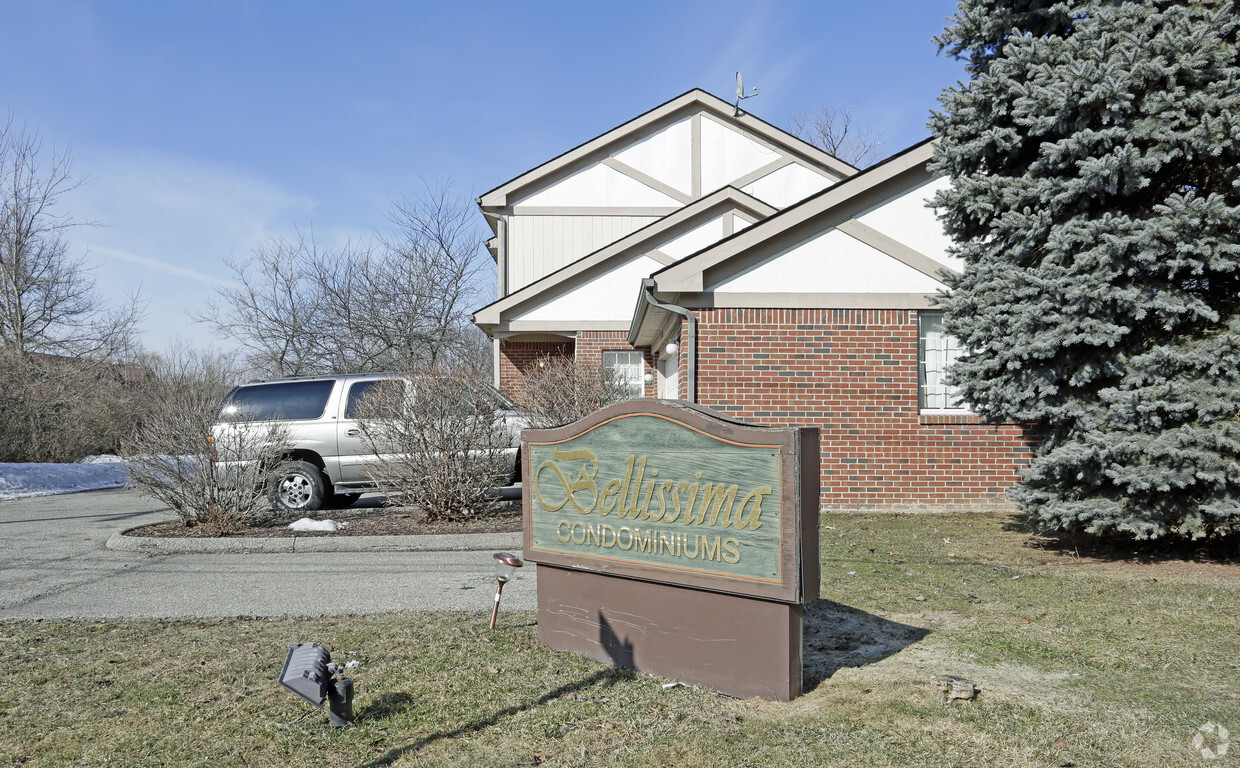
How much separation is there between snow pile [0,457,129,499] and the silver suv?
6.31 meters

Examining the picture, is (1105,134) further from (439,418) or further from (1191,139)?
(439,418)

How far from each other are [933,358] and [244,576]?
325 inches

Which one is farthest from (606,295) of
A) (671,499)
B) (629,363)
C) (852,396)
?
(671,499)

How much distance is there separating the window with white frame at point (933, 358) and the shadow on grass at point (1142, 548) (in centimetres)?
261

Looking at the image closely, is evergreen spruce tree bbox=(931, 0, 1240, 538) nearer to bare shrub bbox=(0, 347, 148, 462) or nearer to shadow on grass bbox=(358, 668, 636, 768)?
shadow on grass bbox=(358, 668, 636, 768)

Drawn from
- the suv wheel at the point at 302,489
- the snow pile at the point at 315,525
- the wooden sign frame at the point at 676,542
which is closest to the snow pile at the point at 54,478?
the suv wheel at the point at 302,489

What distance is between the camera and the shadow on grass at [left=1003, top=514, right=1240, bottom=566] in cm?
733

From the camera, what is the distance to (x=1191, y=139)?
6730mm

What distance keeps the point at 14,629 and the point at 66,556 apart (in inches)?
135

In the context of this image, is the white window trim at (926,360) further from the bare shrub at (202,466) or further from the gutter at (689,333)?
the bare shrub at (202,466)

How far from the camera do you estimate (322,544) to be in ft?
27.9

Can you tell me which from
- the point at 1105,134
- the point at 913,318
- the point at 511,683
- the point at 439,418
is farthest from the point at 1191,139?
the point at 439,418

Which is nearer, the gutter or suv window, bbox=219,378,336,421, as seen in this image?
the gutter

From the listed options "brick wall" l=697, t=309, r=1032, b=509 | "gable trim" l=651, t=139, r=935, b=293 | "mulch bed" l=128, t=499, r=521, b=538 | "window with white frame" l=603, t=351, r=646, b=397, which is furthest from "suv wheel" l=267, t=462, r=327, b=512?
"window with white frame" l=603, t=351, r=646, b=397
